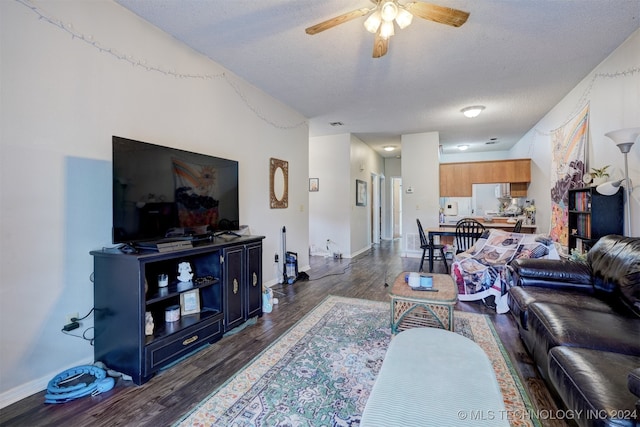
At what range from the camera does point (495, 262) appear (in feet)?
10.7

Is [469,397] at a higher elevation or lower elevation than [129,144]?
lower

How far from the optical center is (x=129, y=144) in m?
1.94

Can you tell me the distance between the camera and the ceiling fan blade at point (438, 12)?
6.08 ft

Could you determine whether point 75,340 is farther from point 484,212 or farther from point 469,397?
point 484,212

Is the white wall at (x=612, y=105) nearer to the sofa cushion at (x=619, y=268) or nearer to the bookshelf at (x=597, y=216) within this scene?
the bookshelf at (x=597, y=216)

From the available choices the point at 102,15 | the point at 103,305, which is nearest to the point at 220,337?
the point at 103,305

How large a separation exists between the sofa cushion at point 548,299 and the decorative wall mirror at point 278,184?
296 centimetres

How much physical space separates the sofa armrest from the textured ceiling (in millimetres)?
2038

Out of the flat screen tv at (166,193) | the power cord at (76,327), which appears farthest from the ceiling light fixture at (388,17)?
the power cord at (76,327)

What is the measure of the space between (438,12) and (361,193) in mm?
4935

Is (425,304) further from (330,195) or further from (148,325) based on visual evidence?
(330,195)

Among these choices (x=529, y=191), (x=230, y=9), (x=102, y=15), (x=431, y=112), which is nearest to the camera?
(x=102, y=15)

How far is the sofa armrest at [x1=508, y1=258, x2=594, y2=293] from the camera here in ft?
7.39

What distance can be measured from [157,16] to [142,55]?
1.09ft
